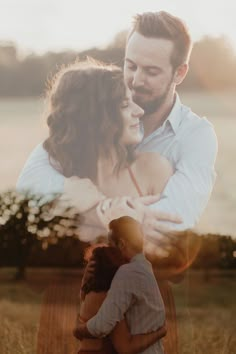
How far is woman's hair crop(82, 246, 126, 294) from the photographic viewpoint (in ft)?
12.1

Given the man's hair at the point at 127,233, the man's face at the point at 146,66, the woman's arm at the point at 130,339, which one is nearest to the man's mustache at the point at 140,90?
the man's face at the point at 146,66

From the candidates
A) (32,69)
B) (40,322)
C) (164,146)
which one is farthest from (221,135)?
(40,322)

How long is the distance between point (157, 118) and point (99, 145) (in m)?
0.33

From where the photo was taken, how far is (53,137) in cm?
437

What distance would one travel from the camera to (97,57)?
4363mm

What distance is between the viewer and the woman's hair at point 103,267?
3689mm

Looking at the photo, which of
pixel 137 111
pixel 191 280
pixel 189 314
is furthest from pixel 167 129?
pixel 189 314

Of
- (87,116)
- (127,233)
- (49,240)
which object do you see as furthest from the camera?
(49,240)

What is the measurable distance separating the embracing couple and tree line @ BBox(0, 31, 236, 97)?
0.16 ft

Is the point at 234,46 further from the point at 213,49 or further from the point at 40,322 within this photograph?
the point at 40,322

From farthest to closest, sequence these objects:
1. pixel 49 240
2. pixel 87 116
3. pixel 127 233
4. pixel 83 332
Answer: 1. pixel 49 240
2. pixel 87 116
3. pixel 127 233
4. pixel 83 332

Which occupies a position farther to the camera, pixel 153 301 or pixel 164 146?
pixel 164 146

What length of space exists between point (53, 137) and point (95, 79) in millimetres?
356

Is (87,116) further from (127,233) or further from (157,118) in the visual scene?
(127,233)
